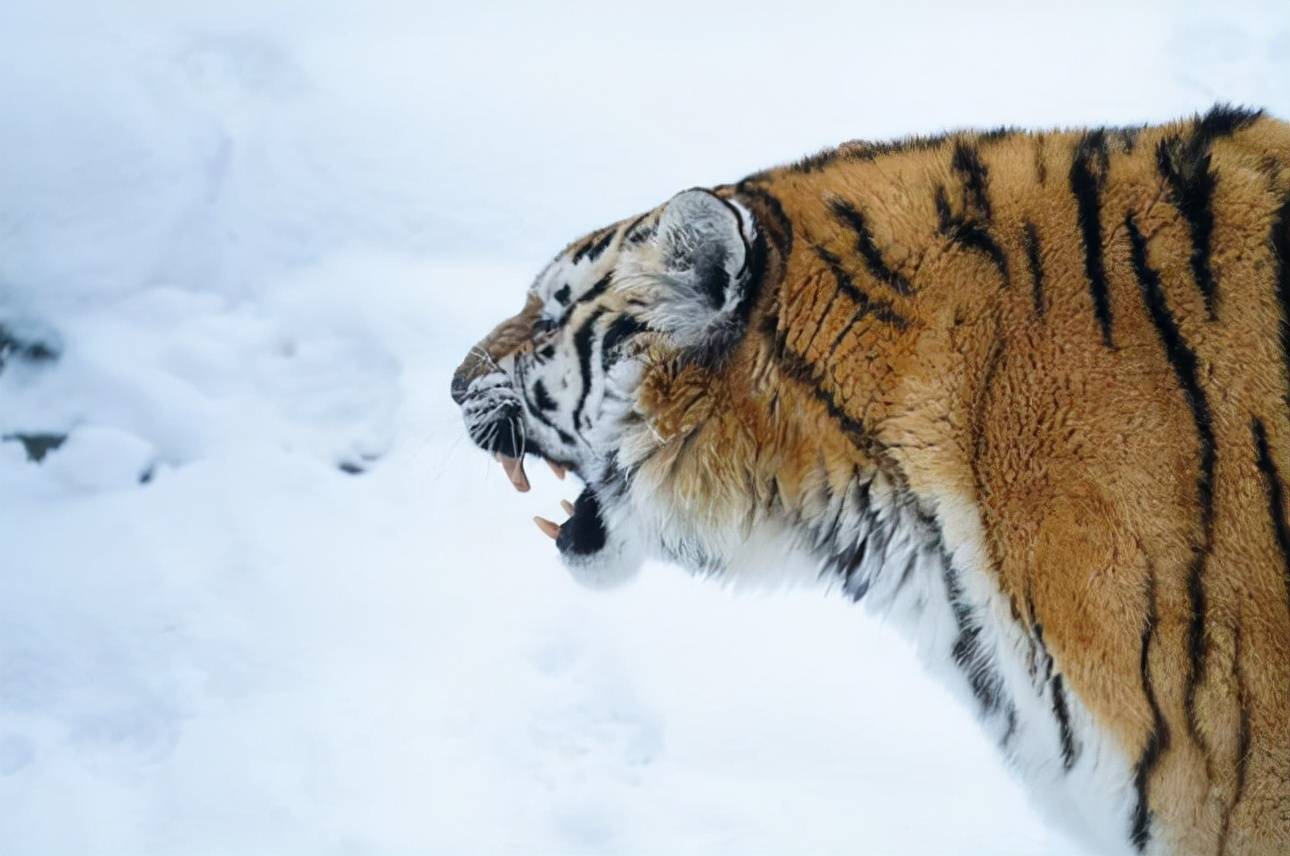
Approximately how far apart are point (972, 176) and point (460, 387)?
895mm

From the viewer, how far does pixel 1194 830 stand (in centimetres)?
156

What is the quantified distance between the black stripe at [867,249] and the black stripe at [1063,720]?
550 mm

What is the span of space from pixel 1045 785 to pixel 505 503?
1.74 m

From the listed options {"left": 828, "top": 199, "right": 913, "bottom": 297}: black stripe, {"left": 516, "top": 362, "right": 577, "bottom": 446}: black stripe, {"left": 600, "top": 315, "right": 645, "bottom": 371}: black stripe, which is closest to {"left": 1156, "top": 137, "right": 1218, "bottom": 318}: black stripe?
{"left": 828, "top": 199, "right": 913, "bottom": 297}: black stripe

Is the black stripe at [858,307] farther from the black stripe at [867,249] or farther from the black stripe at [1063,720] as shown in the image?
the black stripe at [1063,720]

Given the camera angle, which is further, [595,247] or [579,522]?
[579,522]

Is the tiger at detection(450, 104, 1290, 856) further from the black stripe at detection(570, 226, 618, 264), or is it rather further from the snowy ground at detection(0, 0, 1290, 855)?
the snowy ground at detection(0, 0, 1290, 855)

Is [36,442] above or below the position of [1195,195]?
below

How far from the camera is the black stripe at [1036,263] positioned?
1.67 m

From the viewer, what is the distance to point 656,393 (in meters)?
1.85

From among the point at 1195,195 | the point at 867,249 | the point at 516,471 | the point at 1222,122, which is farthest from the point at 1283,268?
the point at 516,471

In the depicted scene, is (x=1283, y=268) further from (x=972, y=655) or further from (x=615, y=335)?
(x=615, y=335)

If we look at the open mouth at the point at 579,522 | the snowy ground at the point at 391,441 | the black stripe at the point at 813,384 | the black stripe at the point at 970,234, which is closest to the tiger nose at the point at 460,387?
the open mouth at the point at 579,522

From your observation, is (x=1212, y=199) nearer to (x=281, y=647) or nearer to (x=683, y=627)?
(x=683, y=627)
